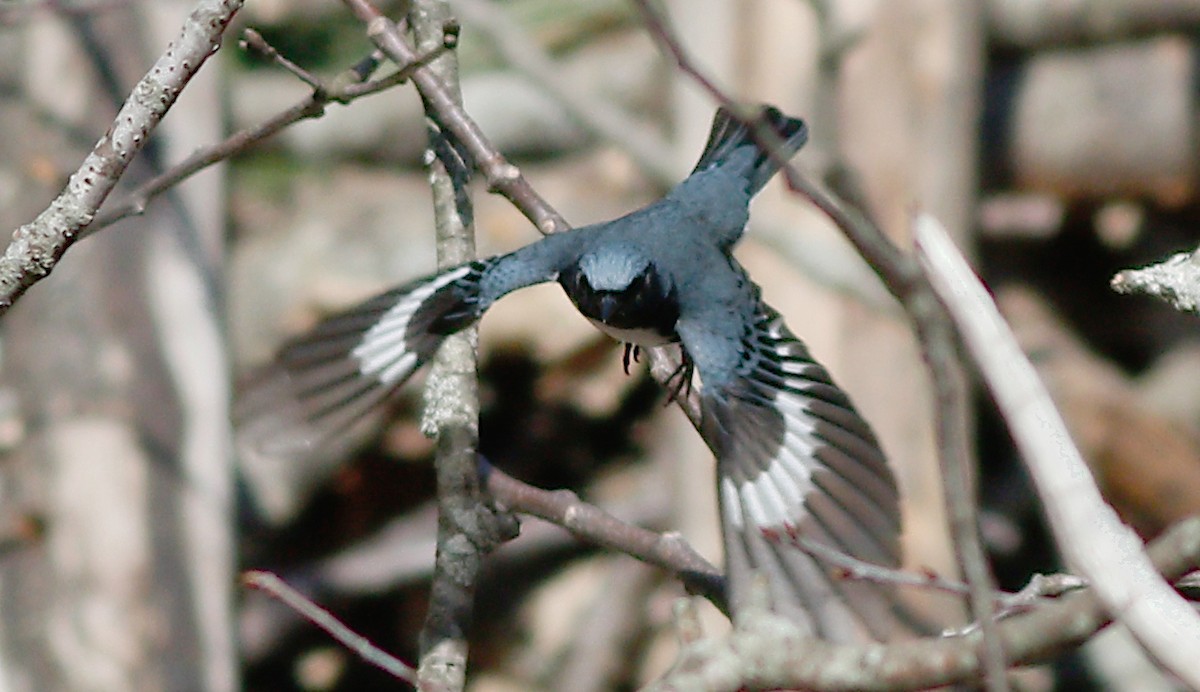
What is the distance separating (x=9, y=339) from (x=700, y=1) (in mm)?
2154

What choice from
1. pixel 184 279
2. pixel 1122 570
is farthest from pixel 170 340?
pixel 1122 570

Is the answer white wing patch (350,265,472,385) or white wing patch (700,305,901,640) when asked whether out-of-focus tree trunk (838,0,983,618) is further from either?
white wing patch (350,265,472,385)

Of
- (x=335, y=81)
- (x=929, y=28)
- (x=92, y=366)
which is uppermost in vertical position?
(x=929, y=28)

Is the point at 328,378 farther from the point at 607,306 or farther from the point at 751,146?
the point at 751,146

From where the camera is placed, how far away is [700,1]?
4277 millimetres

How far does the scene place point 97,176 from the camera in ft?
5.38

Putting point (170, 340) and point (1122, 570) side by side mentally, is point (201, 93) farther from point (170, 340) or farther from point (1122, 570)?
point (1122, 570)

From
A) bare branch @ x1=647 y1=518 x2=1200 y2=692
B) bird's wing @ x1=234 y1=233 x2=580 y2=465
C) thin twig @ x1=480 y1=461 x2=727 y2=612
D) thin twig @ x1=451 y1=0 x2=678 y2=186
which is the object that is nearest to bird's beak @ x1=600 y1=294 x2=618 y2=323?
bird's wing @ x1=234 y1=233 x2=580 y2=465

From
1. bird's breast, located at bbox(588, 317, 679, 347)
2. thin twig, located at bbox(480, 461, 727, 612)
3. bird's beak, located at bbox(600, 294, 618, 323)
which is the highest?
bird's beak, located at bbox(600, 294, 618, 323)

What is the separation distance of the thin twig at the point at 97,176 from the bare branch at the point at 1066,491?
2.99 feet

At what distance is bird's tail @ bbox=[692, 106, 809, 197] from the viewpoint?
9.66 ft

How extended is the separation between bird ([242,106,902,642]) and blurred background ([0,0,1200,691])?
100cm

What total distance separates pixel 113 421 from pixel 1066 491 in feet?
9.78

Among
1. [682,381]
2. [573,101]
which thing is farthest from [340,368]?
[573,101]
